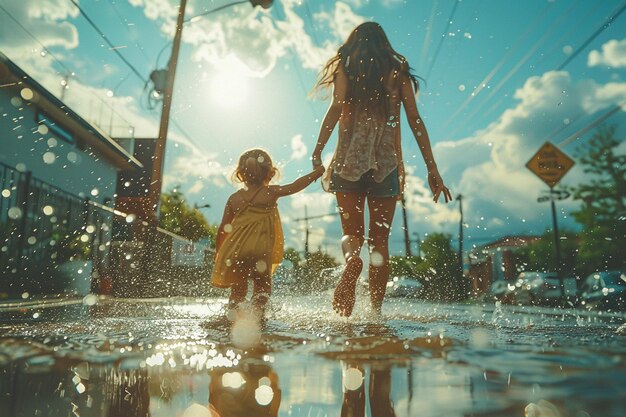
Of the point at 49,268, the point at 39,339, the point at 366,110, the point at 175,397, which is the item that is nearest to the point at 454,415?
the point at 175,397

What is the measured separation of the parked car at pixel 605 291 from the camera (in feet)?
32.9

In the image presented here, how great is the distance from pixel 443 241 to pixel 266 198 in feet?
127

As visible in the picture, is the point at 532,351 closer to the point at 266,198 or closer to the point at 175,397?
the point at 175,397

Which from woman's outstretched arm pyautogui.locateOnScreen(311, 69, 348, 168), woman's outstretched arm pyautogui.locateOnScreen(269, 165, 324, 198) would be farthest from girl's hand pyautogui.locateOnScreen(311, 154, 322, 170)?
woman's outstretched arm pyautogui.locateOnScreen(269, 165, 324, 198)

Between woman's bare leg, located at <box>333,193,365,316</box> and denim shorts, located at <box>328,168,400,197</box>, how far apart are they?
0.05m

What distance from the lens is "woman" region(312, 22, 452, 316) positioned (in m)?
3.58

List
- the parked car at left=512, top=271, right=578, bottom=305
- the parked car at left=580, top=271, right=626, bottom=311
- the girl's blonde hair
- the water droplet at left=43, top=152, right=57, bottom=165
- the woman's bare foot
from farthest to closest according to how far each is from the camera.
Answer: the water droplet at left=43, top=152, right=57, bottom=165, the parked car at left=512, top=271, right=578, bottom=305, the parked car at left=580, top=271, right=626, bottom=311, the girl's blonde hair, the woman's bare foot

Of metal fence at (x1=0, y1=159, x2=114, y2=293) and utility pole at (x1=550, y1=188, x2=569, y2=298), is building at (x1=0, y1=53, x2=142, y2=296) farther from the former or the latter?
utility pole at (x1=550, y1=188, x2=569, y2=298)

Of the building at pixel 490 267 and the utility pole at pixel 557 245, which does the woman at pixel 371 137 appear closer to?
the utility pole at pixel 557 245

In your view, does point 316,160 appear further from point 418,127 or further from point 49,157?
point 49,157

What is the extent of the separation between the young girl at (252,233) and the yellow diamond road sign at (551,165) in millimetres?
5896

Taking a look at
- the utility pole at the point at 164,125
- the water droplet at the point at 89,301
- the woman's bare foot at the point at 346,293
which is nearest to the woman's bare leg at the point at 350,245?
the woman's bare foot at the point at 346,293

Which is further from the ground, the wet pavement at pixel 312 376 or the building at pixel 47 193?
the building at pixel 47 193

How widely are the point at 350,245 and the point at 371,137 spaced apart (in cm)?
86
